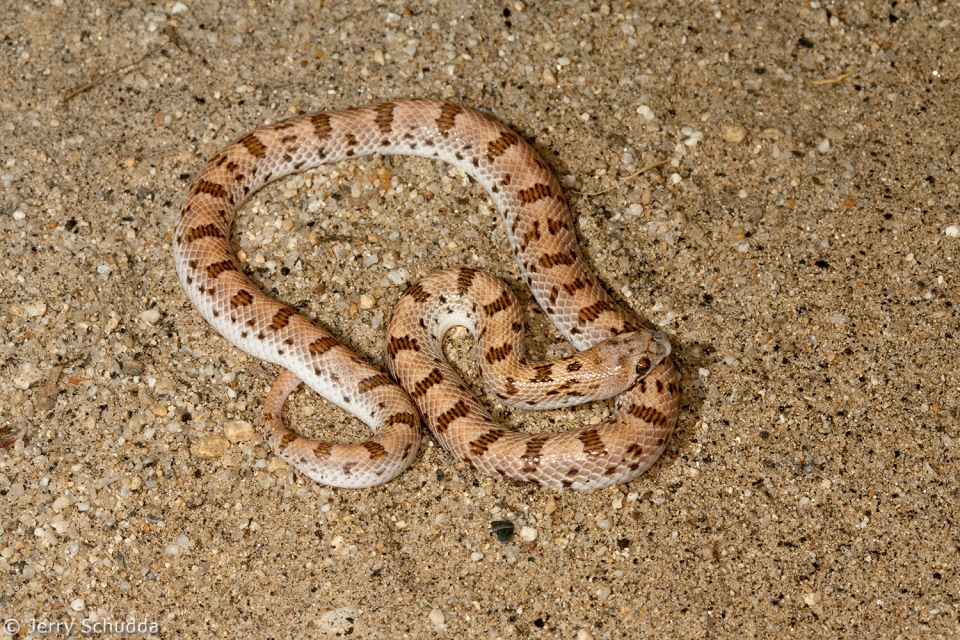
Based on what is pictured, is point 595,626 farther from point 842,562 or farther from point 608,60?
point 608,60

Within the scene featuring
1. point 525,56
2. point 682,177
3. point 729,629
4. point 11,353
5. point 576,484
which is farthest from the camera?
point 525,56

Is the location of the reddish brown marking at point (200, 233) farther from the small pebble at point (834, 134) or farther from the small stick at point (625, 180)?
the small pebble at point (834, 134)

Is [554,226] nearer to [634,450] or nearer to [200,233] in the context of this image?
[634,450]

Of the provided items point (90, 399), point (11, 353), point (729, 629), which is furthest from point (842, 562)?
point (11, 353)

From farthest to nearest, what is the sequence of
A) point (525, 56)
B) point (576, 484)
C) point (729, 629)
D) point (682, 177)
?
point (525, 56) < point (682, 177) < point (576, 484) < point (729, 629)

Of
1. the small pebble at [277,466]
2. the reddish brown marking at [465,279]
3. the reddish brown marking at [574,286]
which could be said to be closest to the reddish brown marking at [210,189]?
the reddish brown marking at [465,279]

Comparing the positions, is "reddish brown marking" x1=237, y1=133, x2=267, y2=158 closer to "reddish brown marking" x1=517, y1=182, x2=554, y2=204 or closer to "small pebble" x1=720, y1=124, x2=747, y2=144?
"reddish brown marking" x1=517, y1=182, x2=554, y2=204

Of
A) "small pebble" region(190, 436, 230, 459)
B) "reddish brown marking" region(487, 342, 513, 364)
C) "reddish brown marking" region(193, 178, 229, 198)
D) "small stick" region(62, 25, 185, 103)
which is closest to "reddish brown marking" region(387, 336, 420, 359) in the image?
"reddish brown marking" region(487, 342, 513, 364)
